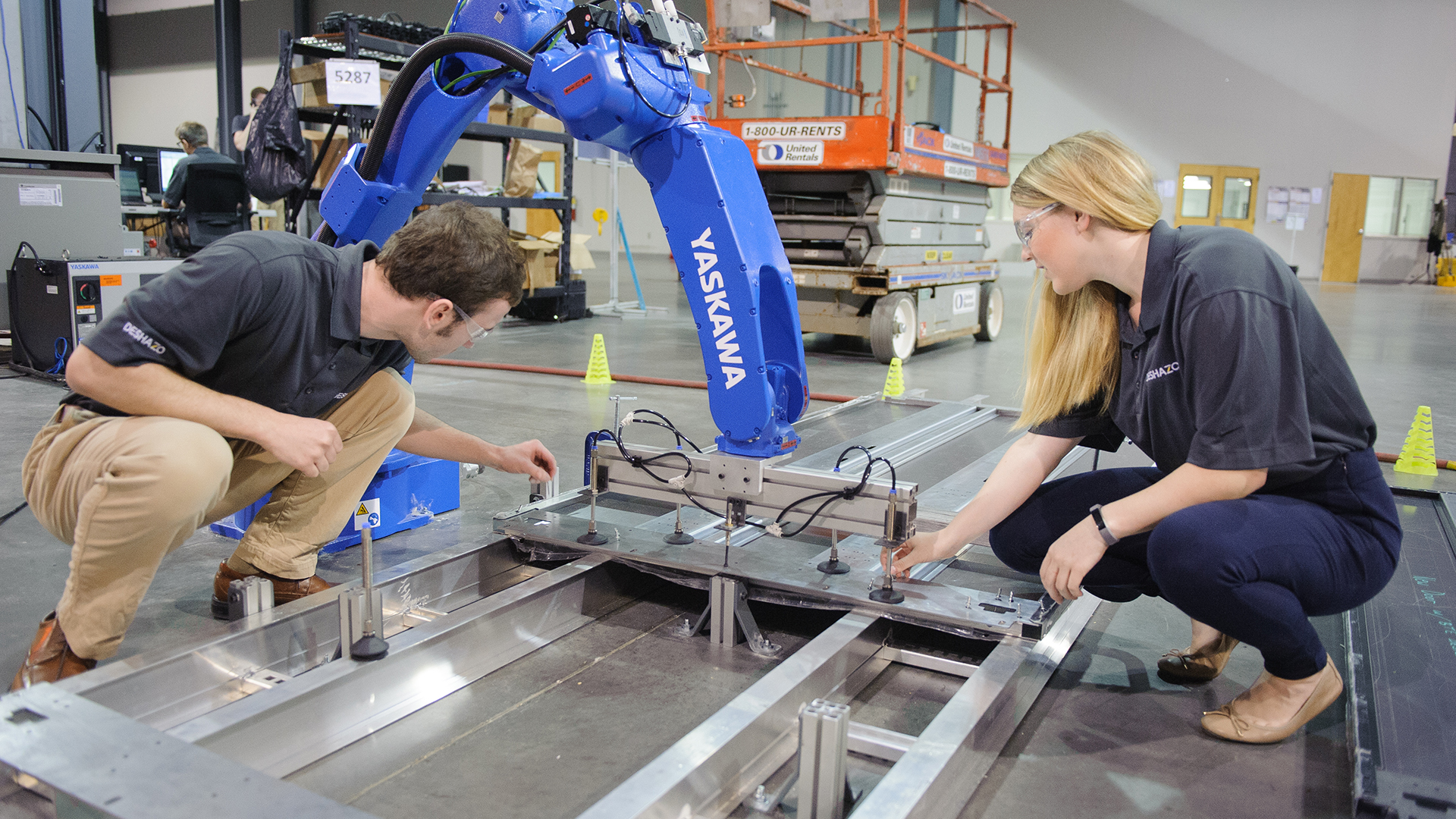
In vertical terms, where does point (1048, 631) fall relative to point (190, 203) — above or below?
below

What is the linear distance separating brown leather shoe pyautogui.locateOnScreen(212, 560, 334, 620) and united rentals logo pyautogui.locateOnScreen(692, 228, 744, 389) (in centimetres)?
112

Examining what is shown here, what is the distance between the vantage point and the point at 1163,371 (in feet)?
6.13

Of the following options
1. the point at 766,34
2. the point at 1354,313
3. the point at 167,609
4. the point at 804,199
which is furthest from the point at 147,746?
the point at 1354,313

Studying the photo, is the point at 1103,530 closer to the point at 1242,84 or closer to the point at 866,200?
the point at 866,200

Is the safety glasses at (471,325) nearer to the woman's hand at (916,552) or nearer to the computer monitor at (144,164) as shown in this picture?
the woman's hand at (916,552)

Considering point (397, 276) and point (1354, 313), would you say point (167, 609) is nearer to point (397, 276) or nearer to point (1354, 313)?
point (397, 276)

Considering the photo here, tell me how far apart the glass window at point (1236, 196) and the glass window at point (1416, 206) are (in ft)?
8.52

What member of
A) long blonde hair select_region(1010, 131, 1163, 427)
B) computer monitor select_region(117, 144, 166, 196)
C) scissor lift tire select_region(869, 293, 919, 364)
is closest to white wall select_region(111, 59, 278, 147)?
computer monitor select_region(117, 144, 166, 196)

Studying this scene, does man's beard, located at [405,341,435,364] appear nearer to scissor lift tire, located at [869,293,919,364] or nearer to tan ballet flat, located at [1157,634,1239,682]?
tan ballet flat, located at [1157,634,1239,682]

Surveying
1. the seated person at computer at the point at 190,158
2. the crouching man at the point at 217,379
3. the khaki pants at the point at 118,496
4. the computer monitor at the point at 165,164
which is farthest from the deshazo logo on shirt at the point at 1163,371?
the computer monitor at the point at 165,164

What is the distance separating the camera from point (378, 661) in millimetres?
1899

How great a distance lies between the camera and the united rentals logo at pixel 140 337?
174 centimetres

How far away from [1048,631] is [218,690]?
1.72 meters

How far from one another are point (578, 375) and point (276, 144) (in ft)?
8.24
